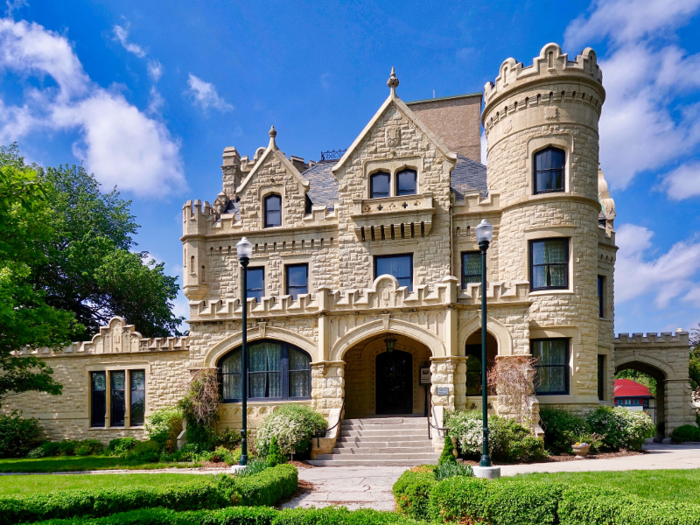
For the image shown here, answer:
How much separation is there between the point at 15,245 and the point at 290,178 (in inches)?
445

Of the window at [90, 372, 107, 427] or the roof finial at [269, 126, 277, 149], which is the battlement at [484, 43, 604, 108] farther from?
the window at [90, 372, 107, 427]

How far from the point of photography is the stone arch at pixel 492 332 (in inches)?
755

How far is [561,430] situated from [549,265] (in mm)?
6140

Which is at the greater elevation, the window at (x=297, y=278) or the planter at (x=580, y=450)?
the window at (x=297, y=278)

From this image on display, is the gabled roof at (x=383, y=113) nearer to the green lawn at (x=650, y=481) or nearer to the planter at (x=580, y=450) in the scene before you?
the planter at (x=580, y=450)

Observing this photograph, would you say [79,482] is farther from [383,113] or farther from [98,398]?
[383,113]

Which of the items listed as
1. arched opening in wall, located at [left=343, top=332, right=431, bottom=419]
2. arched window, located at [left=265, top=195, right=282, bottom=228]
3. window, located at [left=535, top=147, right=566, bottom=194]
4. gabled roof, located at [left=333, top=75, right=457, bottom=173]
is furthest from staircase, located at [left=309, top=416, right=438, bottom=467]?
gabled roof, located at [left=333, top=75, right=457, bottom=173]

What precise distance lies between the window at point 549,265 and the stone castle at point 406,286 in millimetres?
53

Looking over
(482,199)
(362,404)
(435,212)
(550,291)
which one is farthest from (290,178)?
(550,291)

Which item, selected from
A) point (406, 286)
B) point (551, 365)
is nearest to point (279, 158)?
point (406, 286)

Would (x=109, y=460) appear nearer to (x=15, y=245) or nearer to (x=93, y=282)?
(x=15, y=245)

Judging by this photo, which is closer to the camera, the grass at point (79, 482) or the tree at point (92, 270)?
the grass at point (79, 482)

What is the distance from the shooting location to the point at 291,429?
1764 centimetres

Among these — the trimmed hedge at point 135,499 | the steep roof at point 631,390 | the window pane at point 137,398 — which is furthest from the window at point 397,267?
the steep roof at point 631,390
